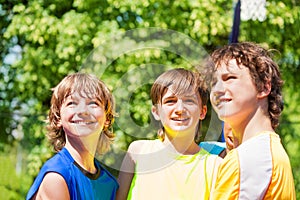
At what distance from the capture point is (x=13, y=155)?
6926mm

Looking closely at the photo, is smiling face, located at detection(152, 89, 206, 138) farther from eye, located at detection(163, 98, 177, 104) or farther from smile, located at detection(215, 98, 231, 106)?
smile, located at detection(215, 98, 231, 106)

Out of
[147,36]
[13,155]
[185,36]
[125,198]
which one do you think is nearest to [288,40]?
[185,36]

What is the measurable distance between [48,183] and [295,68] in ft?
17.7

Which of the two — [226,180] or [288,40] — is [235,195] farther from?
[288,40]

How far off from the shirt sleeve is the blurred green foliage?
11.9 ft

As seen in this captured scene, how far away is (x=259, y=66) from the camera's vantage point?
201cm

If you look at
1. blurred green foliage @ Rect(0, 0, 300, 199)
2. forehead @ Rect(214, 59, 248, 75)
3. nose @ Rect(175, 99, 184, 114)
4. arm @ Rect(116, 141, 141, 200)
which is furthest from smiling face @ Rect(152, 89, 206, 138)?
blurred green foliage @ Rect(0, 0, 300, 199)

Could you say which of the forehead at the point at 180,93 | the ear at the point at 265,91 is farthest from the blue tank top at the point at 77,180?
the ear at the point at 265,91

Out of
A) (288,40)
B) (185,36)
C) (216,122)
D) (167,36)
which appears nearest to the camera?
(216,122)

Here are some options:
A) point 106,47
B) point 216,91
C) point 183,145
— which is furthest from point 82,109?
point 106,47

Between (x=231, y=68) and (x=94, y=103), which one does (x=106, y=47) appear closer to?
(x=94, y=103)

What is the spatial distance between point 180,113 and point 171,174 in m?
0.20

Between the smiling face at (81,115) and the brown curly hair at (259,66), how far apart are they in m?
0.44

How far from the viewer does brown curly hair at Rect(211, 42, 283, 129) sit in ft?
6.54
